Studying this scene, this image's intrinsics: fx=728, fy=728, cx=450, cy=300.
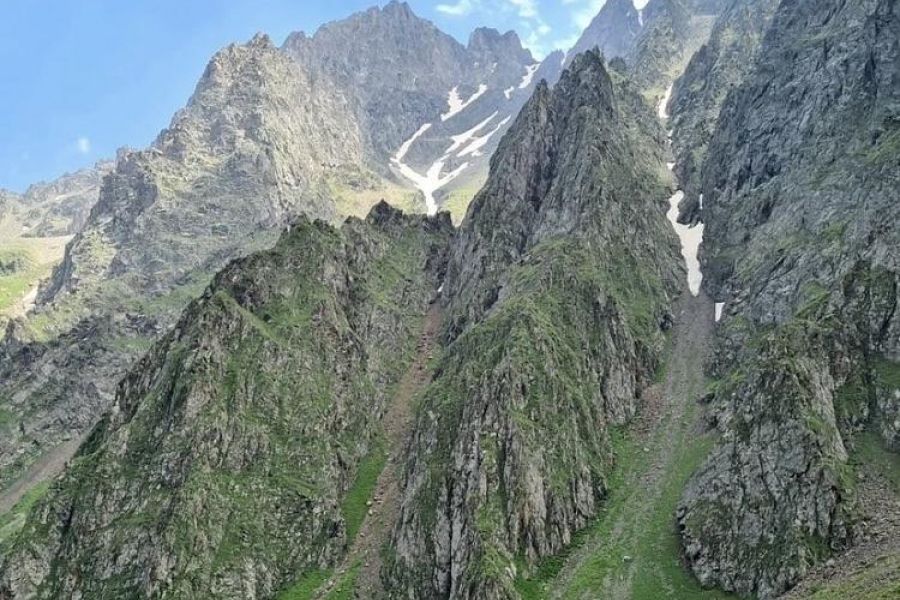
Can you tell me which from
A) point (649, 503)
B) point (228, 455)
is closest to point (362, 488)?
point (228, 455)

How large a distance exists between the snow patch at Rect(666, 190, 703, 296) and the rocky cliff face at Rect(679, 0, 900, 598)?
9.71 feet

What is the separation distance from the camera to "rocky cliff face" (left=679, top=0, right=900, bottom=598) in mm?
68000

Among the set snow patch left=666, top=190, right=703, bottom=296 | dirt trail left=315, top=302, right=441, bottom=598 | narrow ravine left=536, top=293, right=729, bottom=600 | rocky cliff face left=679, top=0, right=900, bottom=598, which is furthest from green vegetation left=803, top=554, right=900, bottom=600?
snow patch left=666, top=190, right=703, bottom=296

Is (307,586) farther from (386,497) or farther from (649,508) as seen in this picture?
(649,508)

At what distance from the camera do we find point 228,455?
92625mm

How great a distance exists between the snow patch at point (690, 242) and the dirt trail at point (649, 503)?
24005 mm

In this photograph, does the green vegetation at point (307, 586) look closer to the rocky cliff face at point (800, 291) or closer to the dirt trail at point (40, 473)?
the rocky cliff face at point (800, 291)

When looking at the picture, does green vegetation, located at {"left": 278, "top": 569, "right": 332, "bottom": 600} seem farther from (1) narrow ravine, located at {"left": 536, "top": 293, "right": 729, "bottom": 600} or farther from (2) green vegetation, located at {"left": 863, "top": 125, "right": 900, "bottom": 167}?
(2) green vegetation, located at {"left": 863, "top": 125, "right": 900, "bottom": 167}

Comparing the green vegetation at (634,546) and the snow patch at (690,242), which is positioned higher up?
the snow patch at (690,242)

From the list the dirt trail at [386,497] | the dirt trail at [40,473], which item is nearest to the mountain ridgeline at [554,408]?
the dirt trail at [386,497]

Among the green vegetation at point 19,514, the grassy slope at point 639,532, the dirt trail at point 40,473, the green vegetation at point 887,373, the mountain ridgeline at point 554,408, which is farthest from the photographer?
the dirt trail at point 40,473

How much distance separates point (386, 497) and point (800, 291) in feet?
206

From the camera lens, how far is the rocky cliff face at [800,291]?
223 feet

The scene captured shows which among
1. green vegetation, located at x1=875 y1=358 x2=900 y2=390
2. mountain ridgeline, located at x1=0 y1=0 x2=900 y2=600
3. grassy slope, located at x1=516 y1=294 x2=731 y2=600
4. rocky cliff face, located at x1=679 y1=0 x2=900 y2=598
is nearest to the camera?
rocky cliff face, located at x1=679 y1=0 x2=900 y2=598
